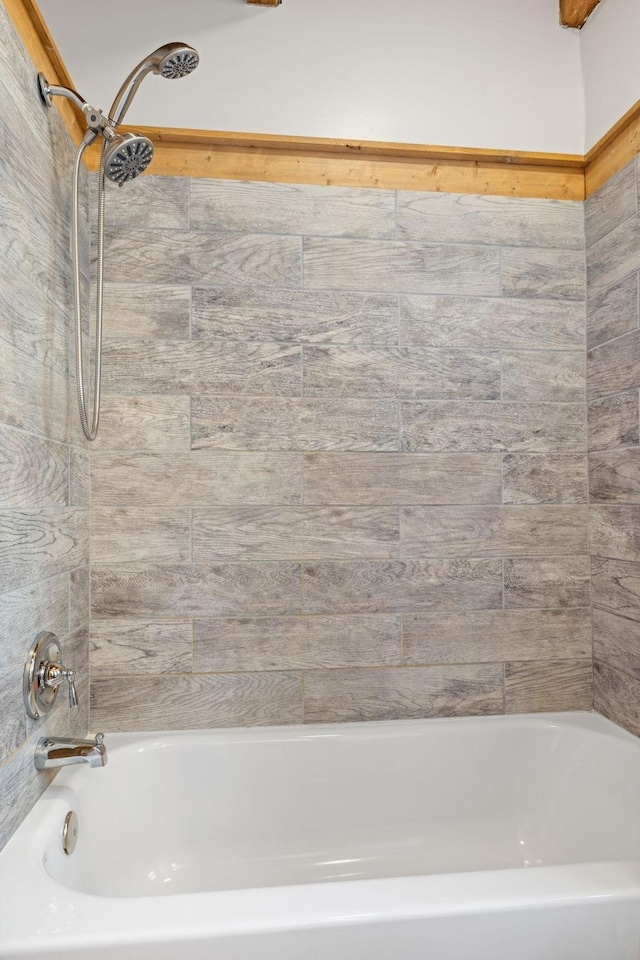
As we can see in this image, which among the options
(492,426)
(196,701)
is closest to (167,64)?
(492,426)

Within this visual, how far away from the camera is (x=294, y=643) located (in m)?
1.93

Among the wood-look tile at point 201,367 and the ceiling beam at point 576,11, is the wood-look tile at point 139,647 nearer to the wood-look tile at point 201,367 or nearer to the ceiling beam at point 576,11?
the wood-look tile at point 201,367

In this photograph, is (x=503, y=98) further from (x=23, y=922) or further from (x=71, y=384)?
(x=23, y=922)

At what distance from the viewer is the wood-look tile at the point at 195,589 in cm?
188

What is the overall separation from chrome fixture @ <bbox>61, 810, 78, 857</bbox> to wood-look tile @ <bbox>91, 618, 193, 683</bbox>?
46 centimetres

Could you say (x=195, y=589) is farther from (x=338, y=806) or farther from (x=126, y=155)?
(x=126, y=155)

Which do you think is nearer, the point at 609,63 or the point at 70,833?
the point at 70,833

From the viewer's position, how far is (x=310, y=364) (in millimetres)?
1948

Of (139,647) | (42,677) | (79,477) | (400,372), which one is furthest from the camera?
(400,372)

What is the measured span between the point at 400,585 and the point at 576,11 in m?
1.90

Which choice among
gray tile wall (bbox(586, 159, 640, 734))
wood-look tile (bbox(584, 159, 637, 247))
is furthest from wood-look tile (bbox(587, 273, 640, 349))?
wood-look tile (bbox(584, 159, 637, 247))

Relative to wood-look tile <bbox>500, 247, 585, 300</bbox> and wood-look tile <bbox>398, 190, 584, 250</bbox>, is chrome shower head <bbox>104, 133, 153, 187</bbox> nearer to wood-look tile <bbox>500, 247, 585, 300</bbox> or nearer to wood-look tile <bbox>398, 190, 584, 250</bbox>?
wood-look tile <bbox>398, 190, 584, 250</bbox>

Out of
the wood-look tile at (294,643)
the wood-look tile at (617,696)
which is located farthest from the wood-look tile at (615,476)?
the wood-look tile at (294,643)

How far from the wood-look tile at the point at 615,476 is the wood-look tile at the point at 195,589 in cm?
98
